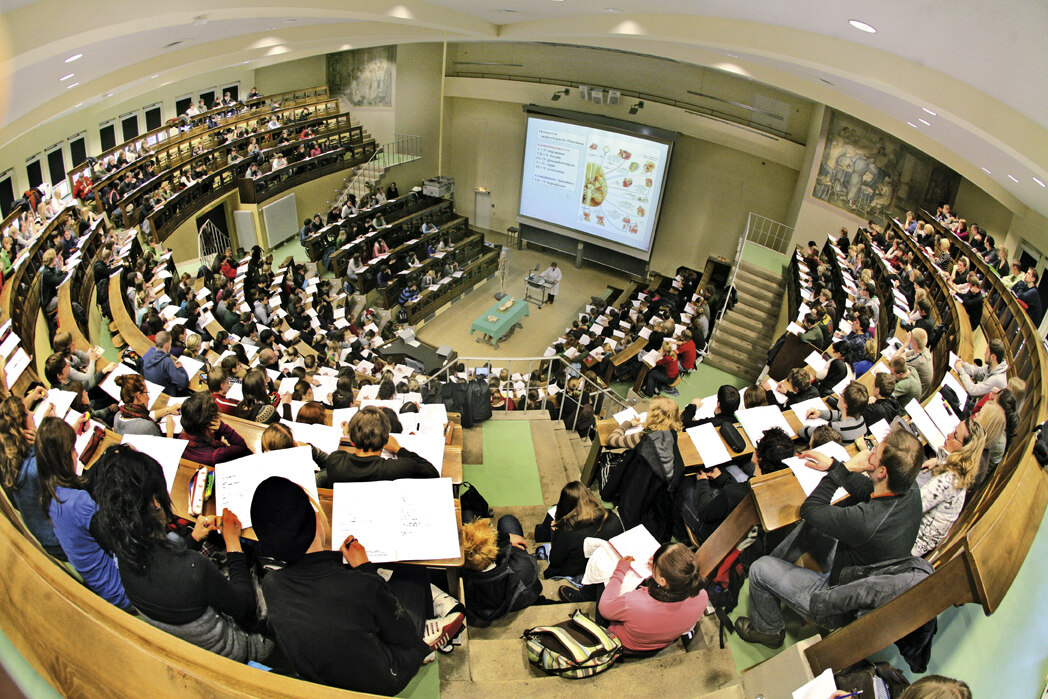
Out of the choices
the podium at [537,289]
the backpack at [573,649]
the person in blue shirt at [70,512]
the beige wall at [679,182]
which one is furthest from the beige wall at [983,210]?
the person in blue shirt at [70,512]

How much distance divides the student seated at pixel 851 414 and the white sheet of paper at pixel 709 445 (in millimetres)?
916

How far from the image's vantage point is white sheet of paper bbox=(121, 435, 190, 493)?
281 cm

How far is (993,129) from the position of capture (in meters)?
4.27

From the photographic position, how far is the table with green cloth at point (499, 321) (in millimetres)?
11750

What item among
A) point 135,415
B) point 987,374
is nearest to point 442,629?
point 135,415

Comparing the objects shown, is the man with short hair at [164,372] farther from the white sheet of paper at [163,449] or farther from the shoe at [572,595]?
the shoe at [572,595]

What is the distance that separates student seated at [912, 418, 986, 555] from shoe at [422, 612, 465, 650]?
224 cm

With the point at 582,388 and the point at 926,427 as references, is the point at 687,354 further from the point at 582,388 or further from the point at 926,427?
the point at 926,427

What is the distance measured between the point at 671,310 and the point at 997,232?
500 cm

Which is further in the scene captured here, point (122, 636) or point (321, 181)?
point (321, 181)

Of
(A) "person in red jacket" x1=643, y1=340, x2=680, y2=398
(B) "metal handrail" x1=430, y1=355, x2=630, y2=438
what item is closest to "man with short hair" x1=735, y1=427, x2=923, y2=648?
(B) "metal handrail" x1=430, y1=355, x2=630, y2=438

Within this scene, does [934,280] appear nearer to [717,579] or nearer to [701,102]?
[717,579]

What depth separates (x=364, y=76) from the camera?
1677cm

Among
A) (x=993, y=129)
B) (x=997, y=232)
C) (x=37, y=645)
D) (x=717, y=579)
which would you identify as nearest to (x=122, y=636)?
(x=37, y=645)
